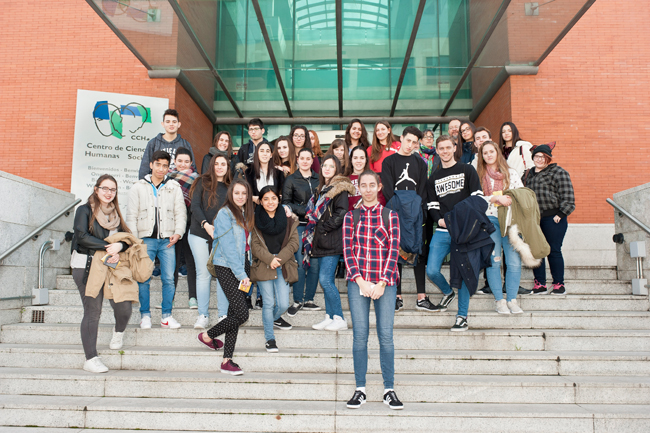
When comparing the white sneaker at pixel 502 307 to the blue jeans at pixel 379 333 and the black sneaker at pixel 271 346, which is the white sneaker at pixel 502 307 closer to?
the blue jeans at pixel 379 333

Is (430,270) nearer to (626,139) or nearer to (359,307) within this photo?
(359,307)

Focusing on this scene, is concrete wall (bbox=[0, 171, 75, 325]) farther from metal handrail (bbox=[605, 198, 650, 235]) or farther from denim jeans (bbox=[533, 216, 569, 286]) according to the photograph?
metal handrail (bbox=[605, 198, 650, 235])

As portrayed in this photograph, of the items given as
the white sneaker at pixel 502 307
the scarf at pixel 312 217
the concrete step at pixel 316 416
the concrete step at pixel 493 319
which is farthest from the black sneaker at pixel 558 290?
the scarf at pixel 312 217

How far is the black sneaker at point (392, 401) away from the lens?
12.5 feet

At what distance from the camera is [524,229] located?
5184 millimetres

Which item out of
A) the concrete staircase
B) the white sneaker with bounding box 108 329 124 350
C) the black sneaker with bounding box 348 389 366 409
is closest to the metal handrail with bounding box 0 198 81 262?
the concrete staircase

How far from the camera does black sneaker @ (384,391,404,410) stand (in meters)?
3.80

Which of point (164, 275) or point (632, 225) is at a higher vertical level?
point (632, 225)

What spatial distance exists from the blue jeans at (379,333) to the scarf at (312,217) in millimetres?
1346

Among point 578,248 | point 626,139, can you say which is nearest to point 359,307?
point 578,248

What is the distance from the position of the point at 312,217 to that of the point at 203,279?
1394mm

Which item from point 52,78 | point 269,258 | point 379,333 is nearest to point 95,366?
point 269,258

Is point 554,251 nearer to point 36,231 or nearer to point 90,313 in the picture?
point 90,313

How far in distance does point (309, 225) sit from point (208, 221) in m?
1.16
